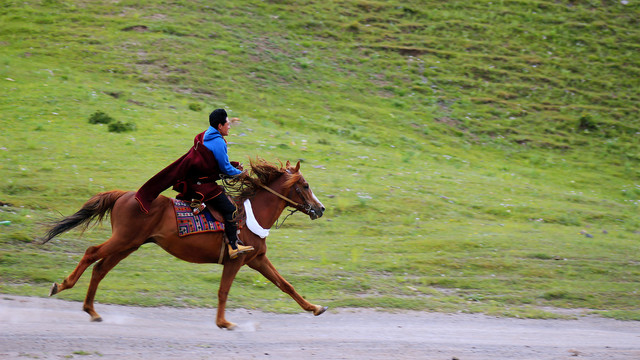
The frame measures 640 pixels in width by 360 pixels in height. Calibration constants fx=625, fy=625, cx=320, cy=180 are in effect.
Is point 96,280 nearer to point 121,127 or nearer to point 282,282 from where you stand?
point 282,282

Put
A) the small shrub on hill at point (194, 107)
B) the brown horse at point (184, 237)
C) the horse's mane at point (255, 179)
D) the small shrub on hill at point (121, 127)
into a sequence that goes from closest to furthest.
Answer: the brown horse at point (184, 237) < the horse's mane at point (255, 179) < the small shrub on hill at point (121, 127) < the small shrub on hill at point (194, 107)

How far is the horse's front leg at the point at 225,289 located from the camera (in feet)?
28.3

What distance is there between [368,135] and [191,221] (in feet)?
49.9

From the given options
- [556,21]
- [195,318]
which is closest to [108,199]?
[195,318]

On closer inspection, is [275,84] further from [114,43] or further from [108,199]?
[108,199]

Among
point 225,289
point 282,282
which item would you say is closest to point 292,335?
point 282,282

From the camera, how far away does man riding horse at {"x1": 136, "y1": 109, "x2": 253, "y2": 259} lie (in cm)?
856

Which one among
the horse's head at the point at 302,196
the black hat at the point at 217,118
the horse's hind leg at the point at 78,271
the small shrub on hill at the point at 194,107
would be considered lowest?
the small shrub on hill at the point at 194,107

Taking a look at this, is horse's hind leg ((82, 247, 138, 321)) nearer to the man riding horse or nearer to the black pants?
the man riding horse

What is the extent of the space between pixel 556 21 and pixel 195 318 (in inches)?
1303

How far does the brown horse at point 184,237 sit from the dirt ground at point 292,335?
459 millimetres

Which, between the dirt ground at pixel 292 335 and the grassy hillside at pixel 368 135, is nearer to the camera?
the dirt ground at pixel 292 335

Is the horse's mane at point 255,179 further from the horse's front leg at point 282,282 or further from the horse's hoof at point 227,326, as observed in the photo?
the horse's hoof at point 227,326

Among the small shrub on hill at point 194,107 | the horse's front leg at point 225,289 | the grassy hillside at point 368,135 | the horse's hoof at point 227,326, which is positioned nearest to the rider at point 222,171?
the horse's front leg at point 225,289
